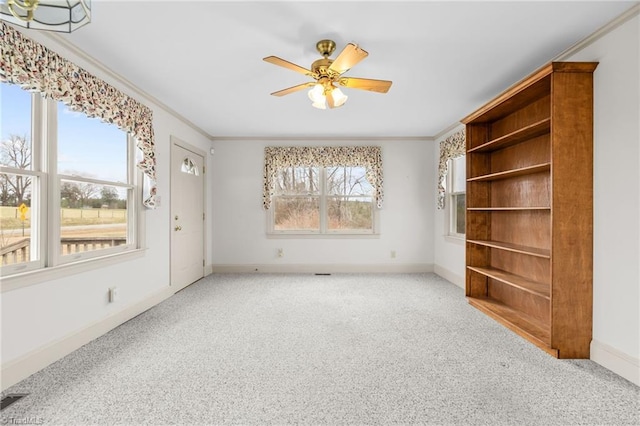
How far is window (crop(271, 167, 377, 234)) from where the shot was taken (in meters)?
5.14

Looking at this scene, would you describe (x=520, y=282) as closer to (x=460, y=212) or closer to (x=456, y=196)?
(x=460, y=212)

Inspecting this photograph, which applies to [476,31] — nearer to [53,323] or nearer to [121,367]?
[121,367]

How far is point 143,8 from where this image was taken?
185 centimetres

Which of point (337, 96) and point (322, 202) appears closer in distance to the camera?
point (337, 96)

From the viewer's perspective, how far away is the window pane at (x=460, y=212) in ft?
14.3

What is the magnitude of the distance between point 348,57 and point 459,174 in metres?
3.07

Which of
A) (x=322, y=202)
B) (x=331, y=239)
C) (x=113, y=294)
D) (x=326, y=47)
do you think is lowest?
(x=113, y=294)

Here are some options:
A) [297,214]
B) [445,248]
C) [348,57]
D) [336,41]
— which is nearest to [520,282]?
[445,248]

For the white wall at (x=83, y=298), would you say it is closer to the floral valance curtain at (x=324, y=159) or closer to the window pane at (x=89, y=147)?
the window pane at (x=89, y=147)

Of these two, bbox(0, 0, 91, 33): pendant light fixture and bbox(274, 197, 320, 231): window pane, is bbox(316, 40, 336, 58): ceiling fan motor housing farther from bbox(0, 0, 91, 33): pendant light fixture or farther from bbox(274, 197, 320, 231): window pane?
bbox(274, 197, 320, 231): window pane

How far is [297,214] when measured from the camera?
517cm

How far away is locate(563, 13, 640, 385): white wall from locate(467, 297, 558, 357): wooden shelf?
305mm

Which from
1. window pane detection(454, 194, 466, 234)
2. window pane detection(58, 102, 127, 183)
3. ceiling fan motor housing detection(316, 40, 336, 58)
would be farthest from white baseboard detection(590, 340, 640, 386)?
window pane detection(58, 102, 127, 183)

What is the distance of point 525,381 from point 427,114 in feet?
10.3
